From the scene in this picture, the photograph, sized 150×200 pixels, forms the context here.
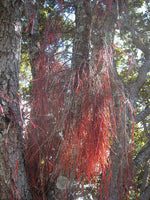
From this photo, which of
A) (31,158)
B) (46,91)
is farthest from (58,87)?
(31,158)

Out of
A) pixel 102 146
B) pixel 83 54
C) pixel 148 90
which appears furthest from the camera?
pixel 148 90

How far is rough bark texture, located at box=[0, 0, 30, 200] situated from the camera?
1192mm

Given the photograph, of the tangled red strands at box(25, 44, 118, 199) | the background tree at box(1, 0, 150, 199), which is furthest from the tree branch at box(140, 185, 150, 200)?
the tangled red strands at box(25, 44, 118, 199)

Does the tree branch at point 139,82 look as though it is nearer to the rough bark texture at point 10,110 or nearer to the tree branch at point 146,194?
the tree branch at point 146,194

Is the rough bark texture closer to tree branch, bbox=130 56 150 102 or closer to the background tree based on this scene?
the background tree

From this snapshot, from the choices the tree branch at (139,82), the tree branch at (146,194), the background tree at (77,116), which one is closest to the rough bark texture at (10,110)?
the background tree at (77,116)

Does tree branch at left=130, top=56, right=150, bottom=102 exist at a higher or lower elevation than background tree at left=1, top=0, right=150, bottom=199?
higher

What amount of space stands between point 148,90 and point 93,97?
336 centimetres

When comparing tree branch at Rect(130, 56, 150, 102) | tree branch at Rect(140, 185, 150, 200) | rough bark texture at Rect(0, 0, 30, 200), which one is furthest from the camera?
tree branch at Rect(130, 56, 150, 102)

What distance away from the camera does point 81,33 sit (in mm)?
1566

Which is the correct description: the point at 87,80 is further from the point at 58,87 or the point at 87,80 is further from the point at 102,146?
the point at 102,146

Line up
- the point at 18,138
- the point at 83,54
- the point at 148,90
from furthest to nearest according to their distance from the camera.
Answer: the point at 148,90, the point at 83,54, the point at 18,138

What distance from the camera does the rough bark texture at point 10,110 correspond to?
3.91ft

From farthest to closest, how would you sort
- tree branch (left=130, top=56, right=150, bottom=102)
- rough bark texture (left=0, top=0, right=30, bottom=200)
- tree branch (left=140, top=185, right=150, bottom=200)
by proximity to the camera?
1. tree branch (left=130, top=56, right=150, bottom=102)
2. tree branch (left=140, top=185, right=150, bottom=200)
3. rough bark texture (left=0, top=0, right=30, bottom=200)
